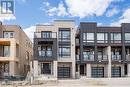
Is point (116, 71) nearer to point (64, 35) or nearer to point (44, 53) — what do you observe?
point (64, 35)

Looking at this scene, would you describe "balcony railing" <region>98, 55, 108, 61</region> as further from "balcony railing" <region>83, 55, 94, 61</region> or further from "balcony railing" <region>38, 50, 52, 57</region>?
"balcony railing" <region>38, 50, 52, 57</region>

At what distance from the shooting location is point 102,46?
55.6 metres

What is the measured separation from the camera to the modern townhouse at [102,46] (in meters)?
54.5

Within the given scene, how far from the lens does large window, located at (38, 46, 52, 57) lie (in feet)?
172

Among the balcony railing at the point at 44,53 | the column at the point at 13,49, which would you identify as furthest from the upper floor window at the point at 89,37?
the column at the point at 13,49

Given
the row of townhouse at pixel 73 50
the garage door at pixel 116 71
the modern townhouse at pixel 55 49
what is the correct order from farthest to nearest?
the garage door at pixel 116 71 < the modern townhouse at pixel 55 49 < the row of townhouse at pixel 73 50

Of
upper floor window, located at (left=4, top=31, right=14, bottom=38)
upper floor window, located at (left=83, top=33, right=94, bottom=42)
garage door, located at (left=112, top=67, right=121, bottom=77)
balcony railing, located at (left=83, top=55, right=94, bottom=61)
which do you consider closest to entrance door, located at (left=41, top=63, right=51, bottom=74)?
balcony railing, located at (left=83, top=55, right=94, bottom=61)

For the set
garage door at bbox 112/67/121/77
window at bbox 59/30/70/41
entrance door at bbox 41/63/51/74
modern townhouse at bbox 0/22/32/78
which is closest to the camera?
modern townhouse at bbox 0/22/32/78

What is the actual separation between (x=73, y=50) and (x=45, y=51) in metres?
4.83

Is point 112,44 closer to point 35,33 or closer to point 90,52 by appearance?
point 90,52

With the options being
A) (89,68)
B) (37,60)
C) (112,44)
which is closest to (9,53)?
(37,60)

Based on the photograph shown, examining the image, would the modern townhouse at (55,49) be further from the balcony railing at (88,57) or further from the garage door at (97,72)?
the garage door at (97,72)

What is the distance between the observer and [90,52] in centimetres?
5581

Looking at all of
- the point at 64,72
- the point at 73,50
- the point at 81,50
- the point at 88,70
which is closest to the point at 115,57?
the point at 88,70
